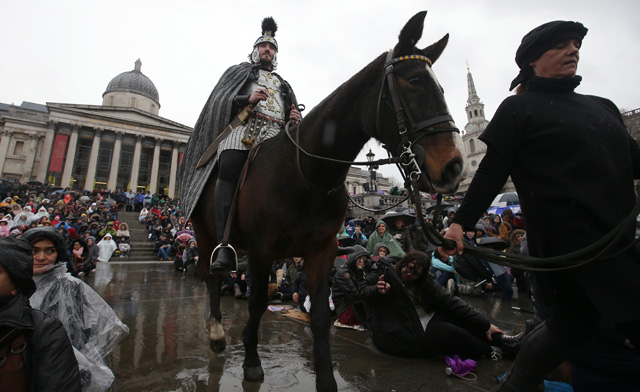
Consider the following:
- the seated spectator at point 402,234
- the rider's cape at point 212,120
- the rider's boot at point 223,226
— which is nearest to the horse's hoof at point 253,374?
the rider's boot at point 223,226

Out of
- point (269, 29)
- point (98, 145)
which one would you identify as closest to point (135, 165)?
point (98, 145)

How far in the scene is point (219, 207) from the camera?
2.96 metres

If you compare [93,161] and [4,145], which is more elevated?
[4,145]

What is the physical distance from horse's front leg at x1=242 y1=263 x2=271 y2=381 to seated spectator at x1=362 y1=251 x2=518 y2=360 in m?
1.49

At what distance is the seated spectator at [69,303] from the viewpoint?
96.3 inches

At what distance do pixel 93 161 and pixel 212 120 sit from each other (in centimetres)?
5045

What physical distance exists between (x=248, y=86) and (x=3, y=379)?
3.12m

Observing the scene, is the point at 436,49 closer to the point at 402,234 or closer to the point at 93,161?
the point at 402,234

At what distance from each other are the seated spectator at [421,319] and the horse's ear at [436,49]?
7.57 feet

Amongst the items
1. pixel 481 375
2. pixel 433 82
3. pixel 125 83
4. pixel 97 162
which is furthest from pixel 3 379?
pixel 125 83

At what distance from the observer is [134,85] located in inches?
2098

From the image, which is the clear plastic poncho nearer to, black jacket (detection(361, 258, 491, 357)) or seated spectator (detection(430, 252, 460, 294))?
black jacket (detection(361, 258, 491, 357))

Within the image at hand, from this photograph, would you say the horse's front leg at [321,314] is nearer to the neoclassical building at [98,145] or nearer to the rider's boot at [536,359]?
the rider's boot at [536,359]

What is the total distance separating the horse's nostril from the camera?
5.55ft
